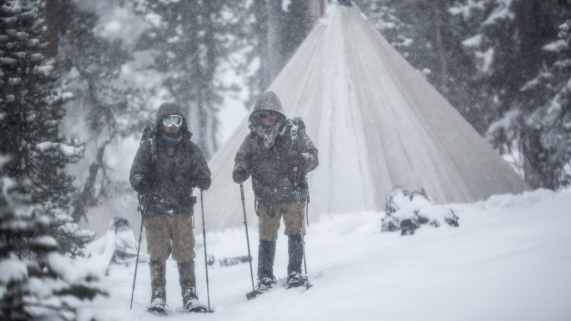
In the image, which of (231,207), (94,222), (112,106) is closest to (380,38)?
(231,207)

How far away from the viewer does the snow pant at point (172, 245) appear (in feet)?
12.6

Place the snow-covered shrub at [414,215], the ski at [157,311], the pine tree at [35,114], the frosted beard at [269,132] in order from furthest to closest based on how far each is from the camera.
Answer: the pine tree at [35,114] → the snow-covered shrub at [414,215] → the frosted beard at [269,132] → the ski at [157,311]

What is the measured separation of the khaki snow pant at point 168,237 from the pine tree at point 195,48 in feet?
37.0

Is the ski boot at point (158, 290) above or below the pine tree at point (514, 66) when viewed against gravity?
below

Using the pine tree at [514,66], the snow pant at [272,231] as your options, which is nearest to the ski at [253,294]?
the snow pant at [272,231]

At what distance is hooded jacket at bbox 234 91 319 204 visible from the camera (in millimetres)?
3949

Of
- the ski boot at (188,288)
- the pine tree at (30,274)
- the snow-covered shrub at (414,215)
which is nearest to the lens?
the pine tree at (30,274)

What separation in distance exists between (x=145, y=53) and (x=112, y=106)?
2.20 m

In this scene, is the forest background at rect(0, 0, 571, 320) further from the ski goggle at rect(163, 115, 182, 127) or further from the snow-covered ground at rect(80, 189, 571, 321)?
the snow-covered ground at rect(80, 189, 571, 321)

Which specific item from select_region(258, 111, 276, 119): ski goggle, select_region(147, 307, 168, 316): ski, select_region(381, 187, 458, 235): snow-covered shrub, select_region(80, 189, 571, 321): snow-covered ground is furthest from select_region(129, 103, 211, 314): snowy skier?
select_region(381, 187, 458, 235): snow-covered shrub

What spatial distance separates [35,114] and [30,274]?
564cm

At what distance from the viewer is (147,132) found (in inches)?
155

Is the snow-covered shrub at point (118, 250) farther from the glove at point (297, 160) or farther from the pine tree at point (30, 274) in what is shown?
the pine tree at point (30, 274)

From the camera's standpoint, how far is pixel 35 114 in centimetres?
616
